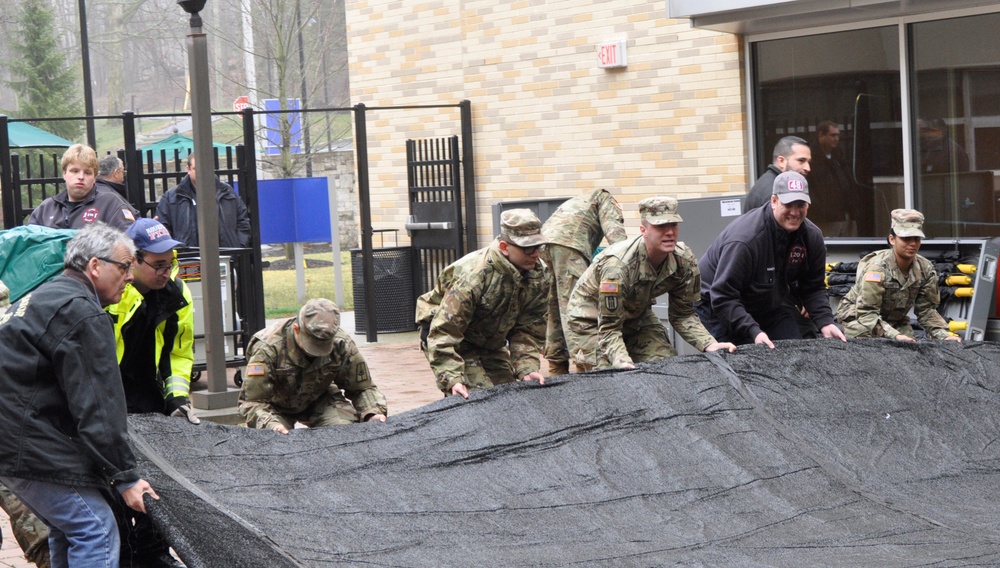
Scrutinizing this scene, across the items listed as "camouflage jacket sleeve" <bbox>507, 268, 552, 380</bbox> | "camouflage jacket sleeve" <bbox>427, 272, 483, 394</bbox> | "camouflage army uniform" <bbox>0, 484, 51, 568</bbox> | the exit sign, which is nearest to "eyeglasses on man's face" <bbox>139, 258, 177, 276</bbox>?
"camouflage army uniform" <bbox>0, 484, 51, 568</bbox>

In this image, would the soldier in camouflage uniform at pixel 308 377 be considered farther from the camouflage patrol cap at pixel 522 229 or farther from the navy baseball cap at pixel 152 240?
the camouflage patrol cap at pixel 522 229

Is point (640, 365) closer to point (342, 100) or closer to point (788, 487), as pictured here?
point (788, 487)

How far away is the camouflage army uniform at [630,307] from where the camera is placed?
6.61 metres

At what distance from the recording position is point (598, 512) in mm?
5117

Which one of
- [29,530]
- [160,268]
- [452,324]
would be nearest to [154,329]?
[160,268]

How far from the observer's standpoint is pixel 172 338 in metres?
5.51

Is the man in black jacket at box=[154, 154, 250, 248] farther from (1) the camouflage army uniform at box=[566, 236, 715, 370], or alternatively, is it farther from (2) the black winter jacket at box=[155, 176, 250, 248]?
(1) the camouflage army uniform at box=[566, 236, 715, 370]

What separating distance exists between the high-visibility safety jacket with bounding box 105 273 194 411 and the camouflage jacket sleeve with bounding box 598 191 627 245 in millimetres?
3904

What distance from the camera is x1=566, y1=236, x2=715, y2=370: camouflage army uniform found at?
6.61 metres

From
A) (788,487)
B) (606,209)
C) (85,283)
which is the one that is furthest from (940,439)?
(85,283)

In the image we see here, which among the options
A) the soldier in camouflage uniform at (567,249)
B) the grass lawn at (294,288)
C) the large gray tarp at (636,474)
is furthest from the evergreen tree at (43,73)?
the large gray tarp at (636,474)

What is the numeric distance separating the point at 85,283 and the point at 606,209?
17.1 ft

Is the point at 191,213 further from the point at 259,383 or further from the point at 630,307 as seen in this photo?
the point at 630,307

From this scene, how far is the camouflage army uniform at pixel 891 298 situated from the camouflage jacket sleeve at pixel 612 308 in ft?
6.31
